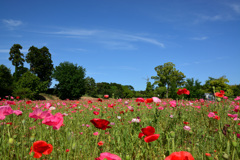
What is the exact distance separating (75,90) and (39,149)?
37.2m

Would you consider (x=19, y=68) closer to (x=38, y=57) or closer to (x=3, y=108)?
(x=38, y=57)

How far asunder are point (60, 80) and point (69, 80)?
78.2 inches

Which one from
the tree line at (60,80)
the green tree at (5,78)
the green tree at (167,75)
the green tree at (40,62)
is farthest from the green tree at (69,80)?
the green tree at (167,75)

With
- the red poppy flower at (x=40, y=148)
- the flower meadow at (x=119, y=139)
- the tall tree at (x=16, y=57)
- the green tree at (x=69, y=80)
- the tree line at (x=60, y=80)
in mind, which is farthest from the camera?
the tall tree at (x=16, y=57)

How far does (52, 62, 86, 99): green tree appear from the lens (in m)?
37.0

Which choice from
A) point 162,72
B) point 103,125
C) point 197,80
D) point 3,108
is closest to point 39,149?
point 103,125

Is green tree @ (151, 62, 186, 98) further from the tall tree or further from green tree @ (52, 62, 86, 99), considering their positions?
the tall tree

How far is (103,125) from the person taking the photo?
156 centimetres

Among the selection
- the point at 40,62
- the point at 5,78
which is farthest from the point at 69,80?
the point at 40,62

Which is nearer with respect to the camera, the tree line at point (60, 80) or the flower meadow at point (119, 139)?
the flower meadow at point (119, 139)

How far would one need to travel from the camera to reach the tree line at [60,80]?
29219mm

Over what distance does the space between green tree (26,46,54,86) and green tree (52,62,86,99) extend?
1218cm

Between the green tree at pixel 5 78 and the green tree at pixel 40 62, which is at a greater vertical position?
the green tree at pixel 40 62

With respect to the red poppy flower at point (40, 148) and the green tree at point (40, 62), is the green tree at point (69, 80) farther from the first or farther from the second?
the red poppy flower at point (40, 148)
